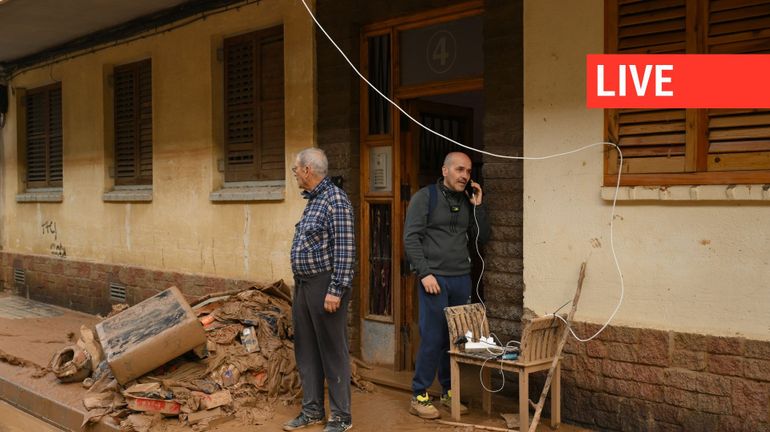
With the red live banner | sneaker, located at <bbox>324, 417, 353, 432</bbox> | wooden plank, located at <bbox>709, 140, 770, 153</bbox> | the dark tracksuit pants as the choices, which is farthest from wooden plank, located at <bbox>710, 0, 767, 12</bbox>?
sneaker, located at <bbox>324, 417, 353, 432</bbox>

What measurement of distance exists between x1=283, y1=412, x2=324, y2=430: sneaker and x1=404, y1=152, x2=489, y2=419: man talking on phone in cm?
81

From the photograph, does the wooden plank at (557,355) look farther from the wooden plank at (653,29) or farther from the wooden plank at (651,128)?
the wooden plank at (653,29)

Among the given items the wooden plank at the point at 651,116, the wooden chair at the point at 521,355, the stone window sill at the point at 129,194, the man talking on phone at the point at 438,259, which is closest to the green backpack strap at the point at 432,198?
the man talking on phone at the point at 438,259

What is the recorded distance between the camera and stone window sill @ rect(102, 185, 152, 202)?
1032 centimetres

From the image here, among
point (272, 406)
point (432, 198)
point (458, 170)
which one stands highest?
point (458, 170)

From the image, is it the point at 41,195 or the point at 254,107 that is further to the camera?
the point at 41,195

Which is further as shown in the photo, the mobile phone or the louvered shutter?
the mobile phone

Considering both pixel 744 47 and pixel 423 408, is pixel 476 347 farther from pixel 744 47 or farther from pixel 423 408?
pixel 744 47

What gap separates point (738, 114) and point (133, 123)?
843cm

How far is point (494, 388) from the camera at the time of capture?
6.22 meters

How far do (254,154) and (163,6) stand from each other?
2520 mm

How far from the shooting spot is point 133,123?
10.8 meters

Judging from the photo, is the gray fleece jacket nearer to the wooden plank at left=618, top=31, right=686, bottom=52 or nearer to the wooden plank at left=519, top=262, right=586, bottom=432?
the wooden plank at left=519, top=262, right=586, bottom=432

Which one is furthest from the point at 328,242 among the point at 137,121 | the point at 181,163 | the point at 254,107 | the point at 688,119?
the point at 137,121
